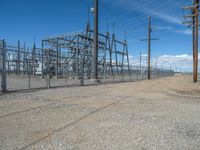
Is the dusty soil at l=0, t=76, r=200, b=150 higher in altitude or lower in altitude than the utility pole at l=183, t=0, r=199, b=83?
lower

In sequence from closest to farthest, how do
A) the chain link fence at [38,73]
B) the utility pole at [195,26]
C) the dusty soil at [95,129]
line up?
the dusty soil at [95,129] → the chain link fence at [38,73] → the utility pole at [195,26]

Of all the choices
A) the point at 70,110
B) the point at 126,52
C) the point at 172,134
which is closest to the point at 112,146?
the point at 172,134

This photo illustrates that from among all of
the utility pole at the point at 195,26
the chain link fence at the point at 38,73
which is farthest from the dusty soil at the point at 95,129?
the utility pole at the point at 195,26

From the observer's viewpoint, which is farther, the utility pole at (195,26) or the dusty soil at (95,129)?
the utility pole at (195,26)

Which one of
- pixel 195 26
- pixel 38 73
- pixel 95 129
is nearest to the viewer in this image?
pixel 95 129

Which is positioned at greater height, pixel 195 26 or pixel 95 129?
pixel 195 26

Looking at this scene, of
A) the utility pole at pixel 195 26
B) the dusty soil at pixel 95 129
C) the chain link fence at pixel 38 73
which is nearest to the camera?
the dusty soil at pixel 95 129

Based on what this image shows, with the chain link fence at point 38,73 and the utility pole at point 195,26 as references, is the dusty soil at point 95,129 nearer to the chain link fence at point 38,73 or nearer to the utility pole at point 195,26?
the chain link fence at point 38,73

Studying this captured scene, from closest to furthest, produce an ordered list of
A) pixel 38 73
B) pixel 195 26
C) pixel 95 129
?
pixel 95 129
pixel 195 26
pixel 38 73

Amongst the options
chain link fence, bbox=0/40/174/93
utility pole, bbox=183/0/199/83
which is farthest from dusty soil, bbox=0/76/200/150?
utility pole, bbox=183/0/199/83

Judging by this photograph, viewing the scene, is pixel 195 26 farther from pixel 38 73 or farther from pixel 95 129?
pixel 95 129

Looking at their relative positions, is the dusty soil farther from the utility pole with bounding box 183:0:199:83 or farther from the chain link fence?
the utility pole with bounding box 183:0:199:83

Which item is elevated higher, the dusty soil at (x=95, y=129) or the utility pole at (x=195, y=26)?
the utility pole at (x=195, y=26)

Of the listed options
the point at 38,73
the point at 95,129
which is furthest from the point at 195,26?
the point at 95,129
